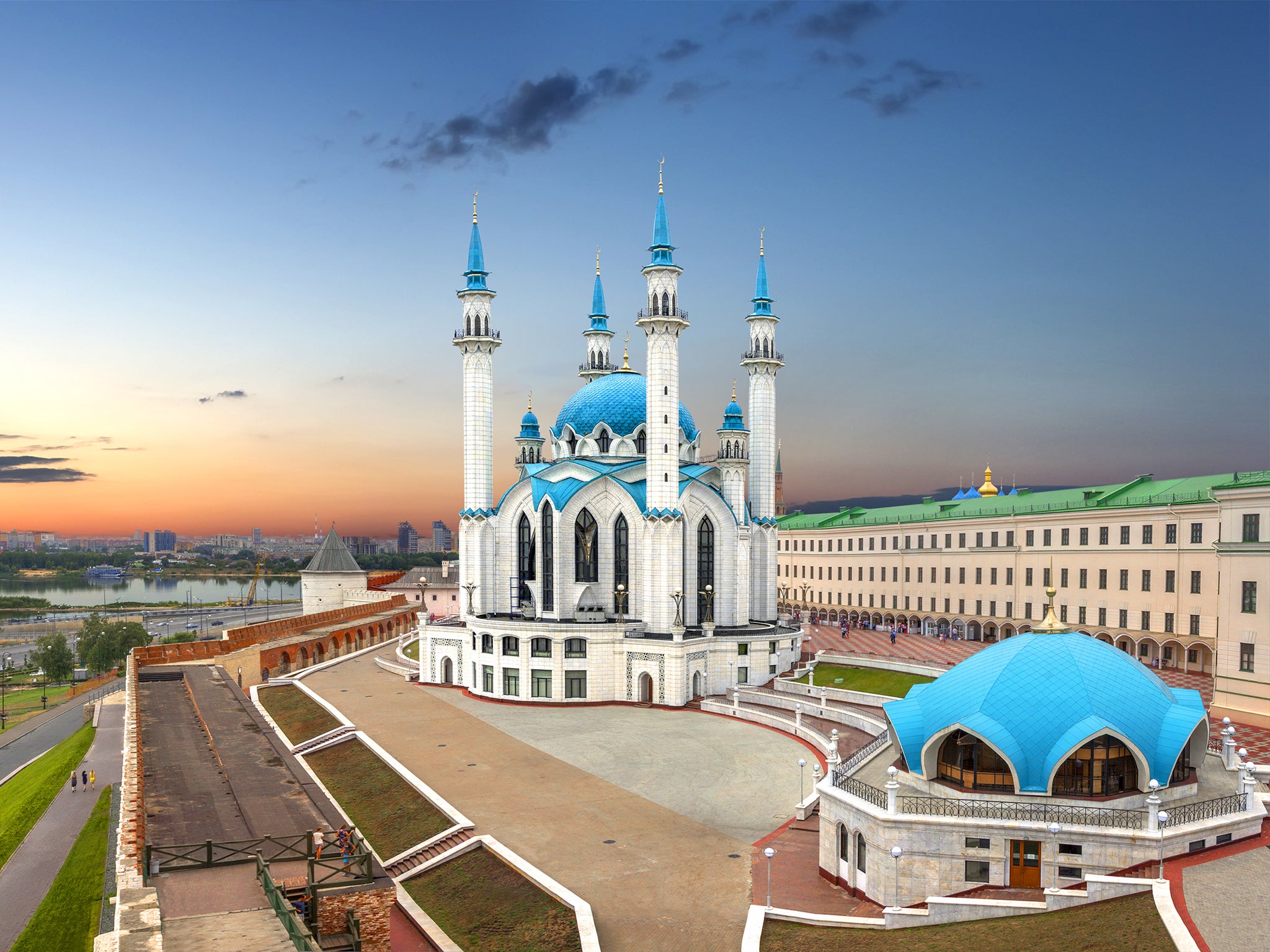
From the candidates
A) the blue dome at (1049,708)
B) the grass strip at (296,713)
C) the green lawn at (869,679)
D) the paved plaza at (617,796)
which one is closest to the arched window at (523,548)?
the paved plaza at (617,796)

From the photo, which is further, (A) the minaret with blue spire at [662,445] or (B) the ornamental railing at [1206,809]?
(A) the minaret with blue spire at [662,445]

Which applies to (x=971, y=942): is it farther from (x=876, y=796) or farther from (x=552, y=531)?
(x=552, y=531)

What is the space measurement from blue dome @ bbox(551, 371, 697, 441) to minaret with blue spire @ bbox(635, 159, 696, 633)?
613 cm

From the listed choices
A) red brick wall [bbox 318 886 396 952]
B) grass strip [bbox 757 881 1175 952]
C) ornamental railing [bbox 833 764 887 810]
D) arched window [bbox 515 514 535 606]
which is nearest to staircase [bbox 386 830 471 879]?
red brick wall [bbox 318 886 396 952]

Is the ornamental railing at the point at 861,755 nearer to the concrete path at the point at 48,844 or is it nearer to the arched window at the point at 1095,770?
the arched window at the point at 1095,770

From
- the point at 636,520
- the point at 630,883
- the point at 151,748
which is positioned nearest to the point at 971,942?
the point at 630,883

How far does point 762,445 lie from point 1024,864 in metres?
35.7

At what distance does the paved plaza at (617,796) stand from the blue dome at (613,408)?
1762cm

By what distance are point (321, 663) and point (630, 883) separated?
41948 millimetres

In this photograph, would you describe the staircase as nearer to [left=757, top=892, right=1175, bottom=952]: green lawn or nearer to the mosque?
[left=757, top=892, right=1175, bottom=952]: green lawn

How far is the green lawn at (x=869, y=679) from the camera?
43.2 meters

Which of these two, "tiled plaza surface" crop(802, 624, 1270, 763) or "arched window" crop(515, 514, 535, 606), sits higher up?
"arched window" crop(515, 514, 535, 606)

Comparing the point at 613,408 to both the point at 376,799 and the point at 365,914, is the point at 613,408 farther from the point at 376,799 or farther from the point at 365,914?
the point at 365,914

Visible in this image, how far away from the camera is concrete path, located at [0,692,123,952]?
95.0ft
